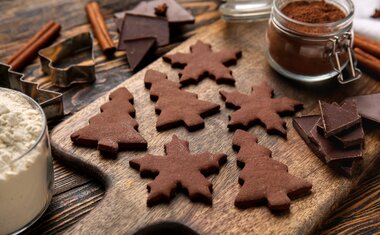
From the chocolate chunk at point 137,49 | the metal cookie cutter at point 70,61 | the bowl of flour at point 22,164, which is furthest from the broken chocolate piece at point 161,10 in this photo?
the bowl of flour at point 22,164

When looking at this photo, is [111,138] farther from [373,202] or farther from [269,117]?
[373,202]

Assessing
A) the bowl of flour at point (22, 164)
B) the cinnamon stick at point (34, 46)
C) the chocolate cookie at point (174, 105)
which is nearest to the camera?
the bowl of flour at point (22, 164)

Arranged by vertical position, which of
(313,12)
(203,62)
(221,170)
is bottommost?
(221,170)

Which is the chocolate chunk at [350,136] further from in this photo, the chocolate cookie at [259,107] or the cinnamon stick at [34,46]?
the cinnamon stick at [34,46]

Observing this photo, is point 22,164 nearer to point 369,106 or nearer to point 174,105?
point 174,105

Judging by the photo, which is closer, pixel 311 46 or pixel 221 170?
pixel 221 170

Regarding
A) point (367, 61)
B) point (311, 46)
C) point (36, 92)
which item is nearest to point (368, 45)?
point (367, 61)

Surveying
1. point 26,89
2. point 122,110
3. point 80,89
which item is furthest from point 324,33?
point 26,89
